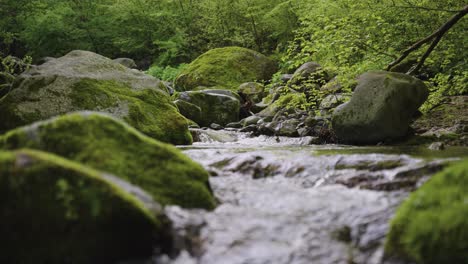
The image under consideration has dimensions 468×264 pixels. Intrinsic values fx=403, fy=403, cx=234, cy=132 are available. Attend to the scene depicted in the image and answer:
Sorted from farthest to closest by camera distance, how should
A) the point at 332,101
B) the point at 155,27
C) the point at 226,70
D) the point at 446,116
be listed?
the point at 155,27, the point at 226,70, the point at 332,101, the point at 446,116

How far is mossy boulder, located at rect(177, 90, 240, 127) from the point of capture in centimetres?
1309

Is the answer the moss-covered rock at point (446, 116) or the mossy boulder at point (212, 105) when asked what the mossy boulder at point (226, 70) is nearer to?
the mossy boulder at point (212, 105)

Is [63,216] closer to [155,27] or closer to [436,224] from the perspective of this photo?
[436,224]

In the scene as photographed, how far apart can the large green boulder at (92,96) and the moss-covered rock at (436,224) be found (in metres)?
6.22

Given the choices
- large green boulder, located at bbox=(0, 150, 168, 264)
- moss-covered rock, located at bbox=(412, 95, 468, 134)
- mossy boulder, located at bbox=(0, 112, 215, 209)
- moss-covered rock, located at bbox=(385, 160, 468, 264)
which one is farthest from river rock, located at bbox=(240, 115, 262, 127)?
large green boulder, located at bbox=(0, 150, 168, 264)

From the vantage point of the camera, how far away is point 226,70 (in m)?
18.6

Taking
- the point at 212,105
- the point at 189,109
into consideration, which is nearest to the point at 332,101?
the point at 212,105

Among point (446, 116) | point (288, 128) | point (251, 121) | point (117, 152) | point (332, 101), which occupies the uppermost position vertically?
point (117, 152)

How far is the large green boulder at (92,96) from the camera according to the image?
802cm

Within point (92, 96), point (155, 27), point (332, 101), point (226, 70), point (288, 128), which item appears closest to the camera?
point (92, 96)

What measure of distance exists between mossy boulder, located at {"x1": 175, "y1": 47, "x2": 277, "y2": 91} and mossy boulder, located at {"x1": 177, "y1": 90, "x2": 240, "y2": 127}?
4439mm

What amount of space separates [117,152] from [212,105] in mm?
9578

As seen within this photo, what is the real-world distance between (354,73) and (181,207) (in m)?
6.52

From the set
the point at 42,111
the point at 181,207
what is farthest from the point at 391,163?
the point at 42,111
